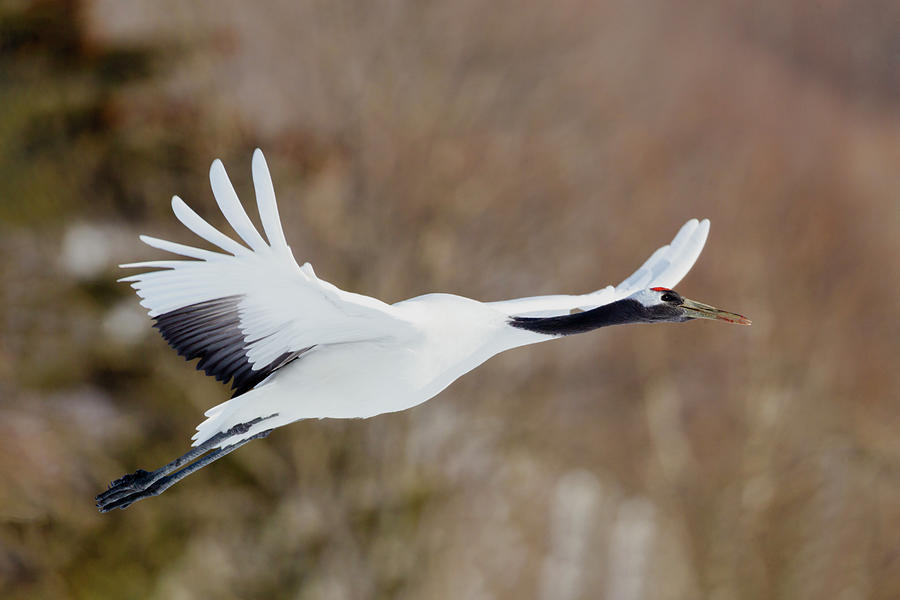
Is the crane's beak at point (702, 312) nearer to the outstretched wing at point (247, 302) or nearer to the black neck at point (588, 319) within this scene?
the black neck at point (588, 319)

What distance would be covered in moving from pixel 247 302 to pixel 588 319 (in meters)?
0.76

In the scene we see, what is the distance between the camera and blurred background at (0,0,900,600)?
316 inches

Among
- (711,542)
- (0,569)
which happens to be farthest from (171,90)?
(711,542)

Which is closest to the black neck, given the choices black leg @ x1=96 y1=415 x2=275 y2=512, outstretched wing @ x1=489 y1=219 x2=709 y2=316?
outstretched wing @ x1=489 y1=219 x2=709 y2=316

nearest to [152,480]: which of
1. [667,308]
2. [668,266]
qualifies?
[667,308]

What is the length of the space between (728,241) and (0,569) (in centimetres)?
681

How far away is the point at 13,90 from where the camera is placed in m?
8.39

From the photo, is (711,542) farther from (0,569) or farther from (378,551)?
(0,569)

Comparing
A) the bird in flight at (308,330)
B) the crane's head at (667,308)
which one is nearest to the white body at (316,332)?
the bird in flight at (308,330)

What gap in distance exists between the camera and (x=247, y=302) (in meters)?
2.18

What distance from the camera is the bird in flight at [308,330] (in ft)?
6.68

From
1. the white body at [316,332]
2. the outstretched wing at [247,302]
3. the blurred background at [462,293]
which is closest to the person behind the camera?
the outstretched wing at [247,302]

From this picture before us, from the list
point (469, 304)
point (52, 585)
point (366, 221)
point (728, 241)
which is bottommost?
point (469, 304)

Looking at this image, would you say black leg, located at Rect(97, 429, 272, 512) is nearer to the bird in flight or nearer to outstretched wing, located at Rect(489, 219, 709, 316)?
the bird in flight
